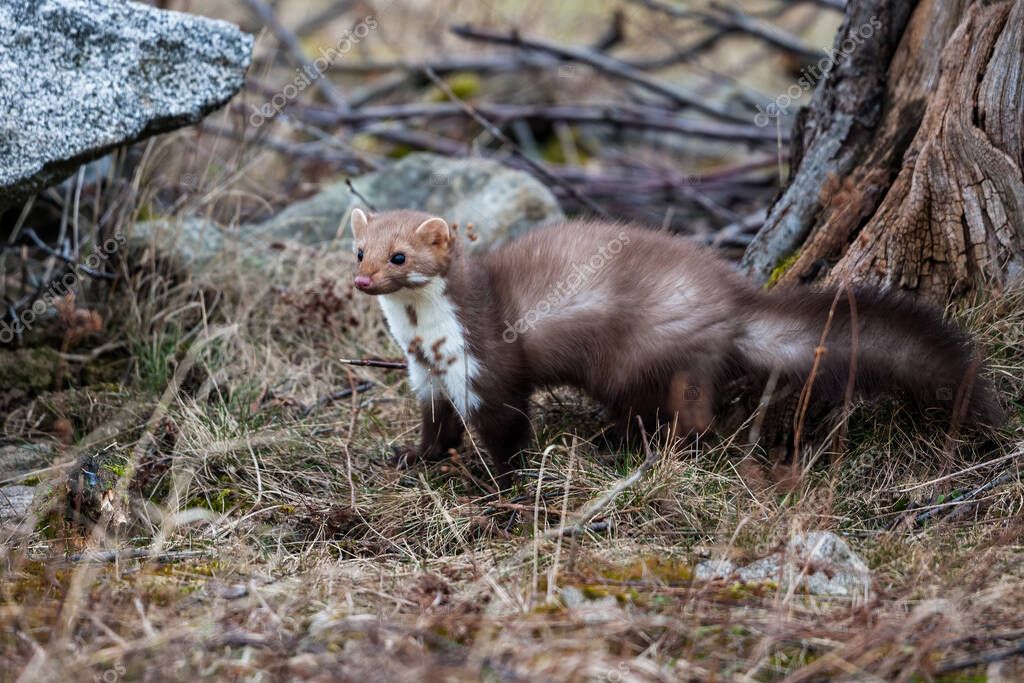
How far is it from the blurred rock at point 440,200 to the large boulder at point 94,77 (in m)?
1.57

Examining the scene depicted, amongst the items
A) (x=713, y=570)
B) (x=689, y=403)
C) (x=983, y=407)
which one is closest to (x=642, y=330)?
(x=689, y=403)

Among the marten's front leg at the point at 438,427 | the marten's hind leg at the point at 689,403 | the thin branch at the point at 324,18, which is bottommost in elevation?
the marten's front leg at the point at 438,427

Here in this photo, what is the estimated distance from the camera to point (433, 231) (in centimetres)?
411

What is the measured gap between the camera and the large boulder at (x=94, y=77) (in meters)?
4.35

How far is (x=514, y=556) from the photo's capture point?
11.1 feet

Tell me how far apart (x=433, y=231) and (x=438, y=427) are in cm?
82

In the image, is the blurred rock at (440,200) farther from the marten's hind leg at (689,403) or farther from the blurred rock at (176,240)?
the marten's hind leg at (689,403)

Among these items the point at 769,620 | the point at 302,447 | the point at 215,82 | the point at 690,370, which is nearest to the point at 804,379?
the point at 690,370

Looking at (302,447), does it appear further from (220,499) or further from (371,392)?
(371,392)

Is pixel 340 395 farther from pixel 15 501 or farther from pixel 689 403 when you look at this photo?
pixel 689 403

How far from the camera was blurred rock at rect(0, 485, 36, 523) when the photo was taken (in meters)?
3.91

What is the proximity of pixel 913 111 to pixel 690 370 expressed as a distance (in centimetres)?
165

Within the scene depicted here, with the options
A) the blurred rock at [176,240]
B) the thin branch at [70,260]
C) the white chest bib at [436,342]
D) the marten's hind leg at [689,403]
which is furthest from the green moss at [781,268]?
the thin branch at [70,260]

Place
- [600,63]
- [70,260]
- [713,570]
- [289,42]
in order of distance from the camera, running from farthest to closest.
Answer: [289,42] → [600,63] → [70,260] → [713,570]
